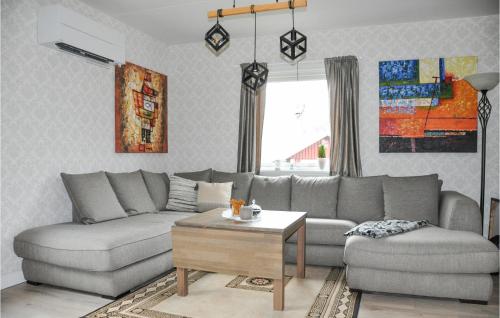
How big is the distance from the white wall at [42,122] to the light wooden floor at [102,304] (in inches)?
15.2

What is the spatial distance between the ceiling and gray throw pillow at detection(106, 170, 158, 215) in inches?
65.5

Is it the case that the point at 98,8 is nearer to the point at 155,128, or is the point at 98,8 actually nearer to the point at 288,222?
the point at 155,128

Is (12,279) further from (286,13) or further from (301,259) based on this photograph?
(286,13)

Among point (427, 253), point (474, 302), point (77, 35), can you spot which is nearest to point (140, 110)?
point (77, 35)

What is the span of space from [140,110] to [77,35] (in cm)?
129

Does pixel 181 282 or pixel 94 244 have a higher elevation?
pixel 94 244

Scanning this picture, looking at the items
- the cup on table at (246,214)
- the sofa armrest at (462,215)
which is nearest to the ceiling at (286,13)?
the sofa armrest at (462,215)

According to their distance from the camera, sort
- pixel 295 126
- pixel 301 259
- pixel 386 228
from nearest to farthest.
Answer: pixel 386 228 → pixel 301 259 → pixel 295 126

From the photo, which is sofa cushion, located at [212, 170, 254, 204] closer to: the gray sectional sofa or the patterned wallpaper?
the patterned wallpaper

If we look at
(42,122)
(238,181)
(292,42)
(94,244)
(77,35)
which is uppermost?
(77,35)

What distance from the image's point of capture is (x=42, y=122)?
329 cm

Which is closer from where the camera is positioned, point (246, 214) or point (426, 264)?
point (426, 264)

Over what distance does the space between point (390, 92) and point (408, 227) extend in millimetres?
1791

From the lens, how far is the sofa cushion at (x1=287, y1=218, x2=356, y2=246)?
347 centimetres
